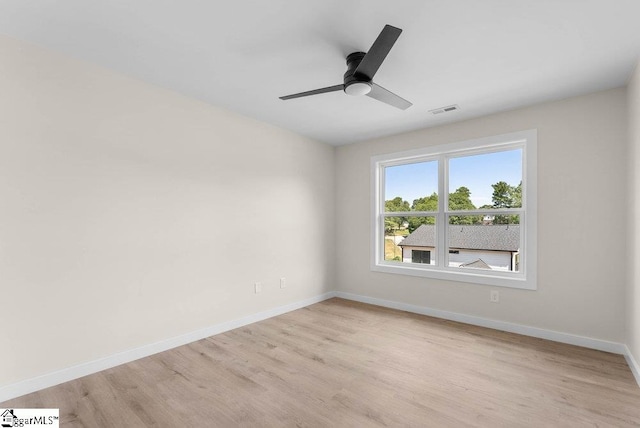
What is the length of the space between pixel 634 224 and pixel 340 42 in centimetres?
279

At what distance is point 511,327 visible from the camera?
3.32 m

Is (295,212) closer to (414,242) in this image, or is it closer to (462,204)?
(414,242)

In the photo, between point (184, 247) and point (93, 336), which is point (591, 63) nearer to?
point (184, 247)

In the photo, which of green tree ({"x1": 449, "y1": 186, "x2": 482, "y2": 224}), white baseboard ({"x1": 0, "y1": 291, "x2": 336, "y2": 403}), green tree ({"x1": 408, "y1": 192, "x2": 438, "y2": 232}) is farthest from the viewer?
green tree ({"x1": 408, "y1": 192, "x2": 438, "y2": 232})

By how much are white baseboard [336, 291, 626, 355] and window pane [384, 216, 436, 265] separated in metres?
0.63

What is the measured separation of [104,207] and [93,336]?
3.44 ft

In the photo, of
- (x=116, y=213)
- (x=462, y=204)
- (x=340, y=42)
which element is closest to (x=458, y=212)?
(x=462, y=204)

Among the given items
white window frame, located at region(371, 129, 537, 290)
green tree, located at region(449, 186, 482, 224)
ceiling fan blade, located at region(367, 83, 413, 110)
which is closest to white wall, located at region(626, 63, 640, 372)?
white window frame, located at region(371, 129, 537, 290)

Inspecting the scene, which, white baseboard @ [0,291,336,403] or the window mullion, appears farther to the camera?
the window mullion

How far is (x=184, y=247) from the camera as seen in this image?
9.91 ft

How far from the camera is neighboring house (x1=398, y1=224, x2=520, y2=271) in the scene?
347cm

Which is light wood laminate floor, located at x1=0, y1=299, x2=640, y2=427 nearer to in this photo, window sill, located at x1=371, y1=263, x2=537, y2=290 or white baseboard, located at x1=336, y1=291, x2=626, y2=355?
white baseboard, located at x1=336, y1=291, x2=626, y2=355

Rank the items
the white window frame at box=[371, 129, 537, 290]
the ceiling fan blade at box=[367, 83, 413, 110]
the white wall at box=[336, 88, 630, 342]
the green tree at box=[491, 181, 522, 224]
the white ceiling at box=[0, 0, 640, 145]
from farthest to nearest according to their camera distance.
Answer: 1. the green tree at box=[491, 181, 522, 224]
2. the white window frame at box=[371, 129, 537, 290]
3. the white wall at box=[336, 88, 630, 342]
4. the ceiling fan blade at box=[367, 83, 413, 110]
5. the white ceiling at box=[0, 0, 640, 145]

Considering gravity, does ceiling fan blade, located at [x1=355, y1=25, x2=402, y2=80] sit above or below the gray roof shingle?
above
